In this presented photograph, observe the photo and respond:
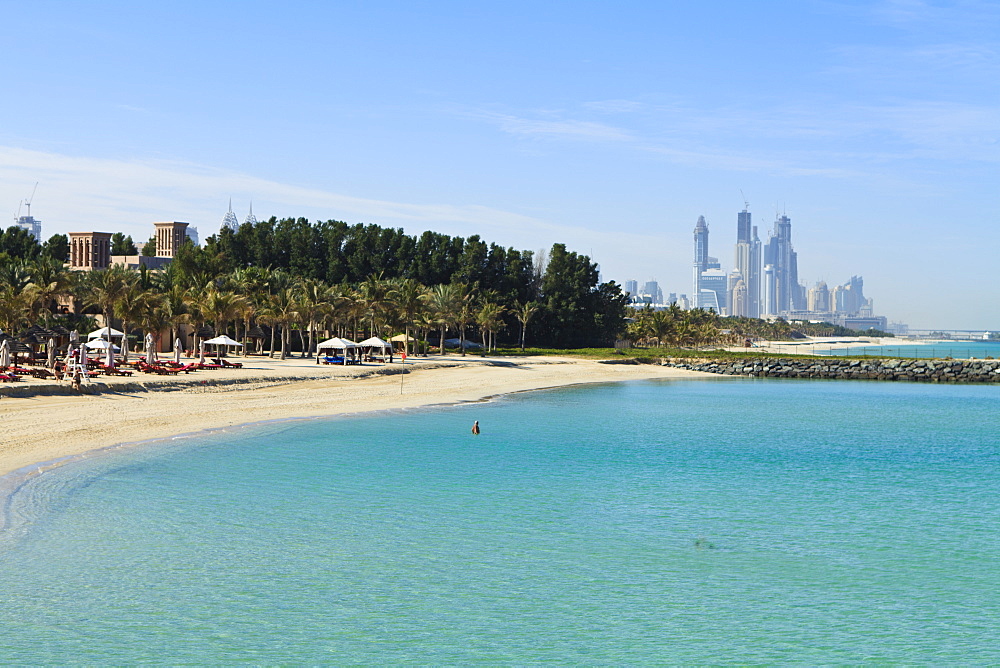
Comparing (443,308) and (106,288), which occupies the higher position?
(106,288)

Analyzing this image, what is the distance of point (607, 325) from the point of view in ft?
395

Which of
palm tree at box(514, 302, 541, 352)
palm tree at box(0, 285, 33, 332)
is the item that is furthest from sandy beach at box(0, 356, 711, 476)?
palm tree at box(514, 302, 541, 352)

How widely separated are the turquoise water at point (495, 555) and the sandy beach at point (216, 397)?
299cm

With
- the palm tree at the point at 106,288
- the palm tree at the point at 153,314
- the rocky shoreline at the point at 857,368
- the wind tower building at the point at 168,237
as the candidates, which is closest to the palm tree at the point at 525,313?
the rocky shoreline at the point at 857,368

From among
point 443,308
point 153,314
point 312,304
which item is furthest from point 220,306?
point 443,308

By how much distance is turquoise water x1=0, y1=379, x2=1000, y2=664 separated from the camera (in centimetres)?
1423

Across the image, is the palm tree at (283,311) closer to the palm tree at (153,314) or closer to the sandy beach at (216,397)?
the sandy beach at (216,397)

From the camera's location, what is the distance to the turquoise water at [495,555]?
46.7ft

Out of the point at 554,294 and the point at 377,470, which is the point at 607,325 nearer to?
the point at 554,294

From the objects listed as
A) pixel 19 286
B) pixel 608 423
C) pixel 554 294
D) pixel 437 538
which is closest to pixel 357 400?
pixel 608 423

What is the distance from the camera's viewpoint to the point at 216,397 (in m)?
46.7

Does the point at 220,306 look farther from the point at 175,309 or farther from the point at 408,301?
the point at 408,301

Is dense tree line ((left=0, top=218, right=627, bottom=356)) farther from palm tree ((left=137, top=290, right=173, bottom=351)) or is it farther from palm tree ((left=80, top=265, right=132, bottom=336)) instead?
palm tree ((left=137, top=290, right=173, bottom=351))

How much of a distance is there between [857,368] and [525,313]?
37.9 metres
